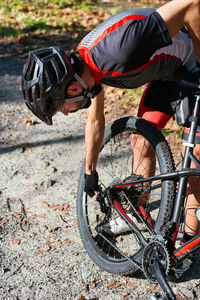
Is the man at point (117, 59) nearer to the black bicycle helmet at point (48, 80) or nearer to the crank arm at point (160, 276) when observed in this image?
the black bicycle helmet at point (48, 80)

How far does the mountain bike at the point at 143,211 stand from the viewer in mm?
2320

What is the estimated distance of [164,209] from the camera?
7.78ft

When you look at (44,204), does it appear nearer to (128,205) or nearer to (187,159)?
(128,205)

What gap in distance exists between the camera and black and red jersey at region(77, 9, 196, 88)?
6.81 ft

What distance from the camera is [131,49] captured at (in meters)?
2.06

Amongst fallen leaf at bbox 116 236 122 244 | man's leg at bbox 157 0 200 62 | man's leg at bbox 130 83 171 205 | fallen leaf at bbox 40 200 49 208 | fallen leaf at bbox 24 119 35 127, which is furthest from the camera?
fallen leaf at bbox 24 119 35 127

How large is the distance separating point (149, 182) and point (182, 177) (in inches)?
16.0

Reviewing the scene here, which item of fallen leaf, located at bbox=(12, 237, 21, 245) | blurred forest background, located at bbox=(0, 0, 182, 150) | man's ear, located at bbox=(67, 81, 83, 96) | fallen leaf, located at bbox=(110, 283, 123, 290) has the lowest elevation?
fallen leaf, located at bbox=(12, 237, 21, 245)

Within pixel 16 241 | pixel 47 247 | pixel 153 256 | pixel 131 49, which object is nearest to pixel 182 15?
pixel 131 49

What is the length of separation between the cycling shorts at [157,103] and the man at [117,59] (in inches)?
6.9

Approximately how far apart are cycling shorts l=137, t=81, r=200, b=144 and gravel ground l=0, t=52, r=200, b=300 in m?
1.15

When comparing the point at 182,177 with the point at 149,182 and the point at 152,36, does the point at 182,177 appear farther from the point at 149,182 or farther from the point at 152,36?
the point at 152,36

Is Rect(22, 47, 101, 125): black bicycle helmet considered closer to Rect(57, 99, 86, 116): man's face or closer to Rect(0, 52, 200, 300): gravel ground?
Rect(57, 99, 86, 116): man's face

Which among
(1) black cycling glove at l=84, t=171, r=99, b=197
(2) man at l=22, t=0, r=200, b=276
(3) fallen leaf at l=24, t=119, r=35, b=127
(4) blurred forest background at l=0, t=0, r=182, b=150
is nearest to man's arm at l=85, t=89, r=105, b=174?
(1) black cycling glove at l=84, t=171, r=99, b=197
